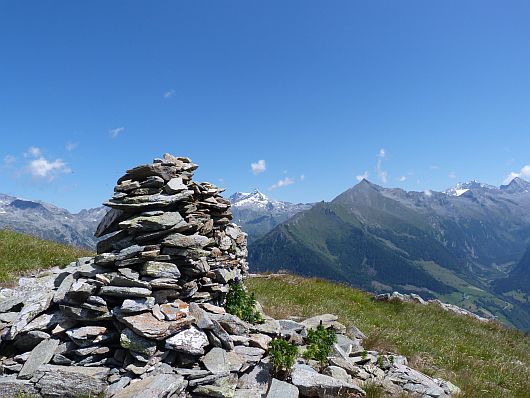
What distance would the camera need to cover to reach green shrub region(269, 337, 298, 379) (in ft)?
30.5

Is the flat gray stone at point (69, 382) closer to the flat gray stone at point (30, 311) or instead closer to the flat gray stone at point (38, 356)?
the flat gray stone at point (38, 356)

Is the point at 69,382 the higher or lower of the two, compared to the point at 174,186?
lower

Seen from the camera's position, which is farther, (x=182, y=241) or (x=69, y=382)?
(x=182, y=241)

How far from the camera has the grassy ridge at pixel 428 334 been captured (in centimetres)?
1406

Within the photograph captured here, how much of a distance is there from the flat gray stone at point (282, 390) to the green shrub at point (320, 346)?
1679mm

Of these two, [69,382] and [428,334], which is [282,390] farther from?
[428,334]

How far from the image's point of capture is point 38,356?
372 inches

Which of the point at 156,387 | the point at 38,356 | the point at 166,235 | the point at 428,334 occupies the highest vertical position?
the point at 166,235

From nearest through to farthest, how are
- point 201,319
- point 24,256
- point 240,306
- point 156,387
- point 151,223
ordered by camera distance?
1. point 156,387
2. point 201,319
3. point 151,223
4. point 240,306
5. point 24,256

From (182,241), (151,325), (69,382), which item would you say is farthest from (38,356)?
(182,241)

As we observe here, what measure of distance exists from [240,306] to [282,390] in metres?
4.84

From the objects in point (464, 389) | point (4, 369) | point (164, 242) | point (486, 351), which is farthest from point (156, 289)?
point (486, 351)

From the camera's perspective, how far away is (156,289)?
425 inches

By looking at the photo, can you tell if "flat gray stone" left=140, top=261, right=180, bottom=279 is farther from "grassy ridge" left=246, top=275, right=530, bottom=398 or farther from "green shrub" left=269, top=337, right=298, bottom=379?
"grassy ridge" left=246, top=275, right=530, bottom=398
